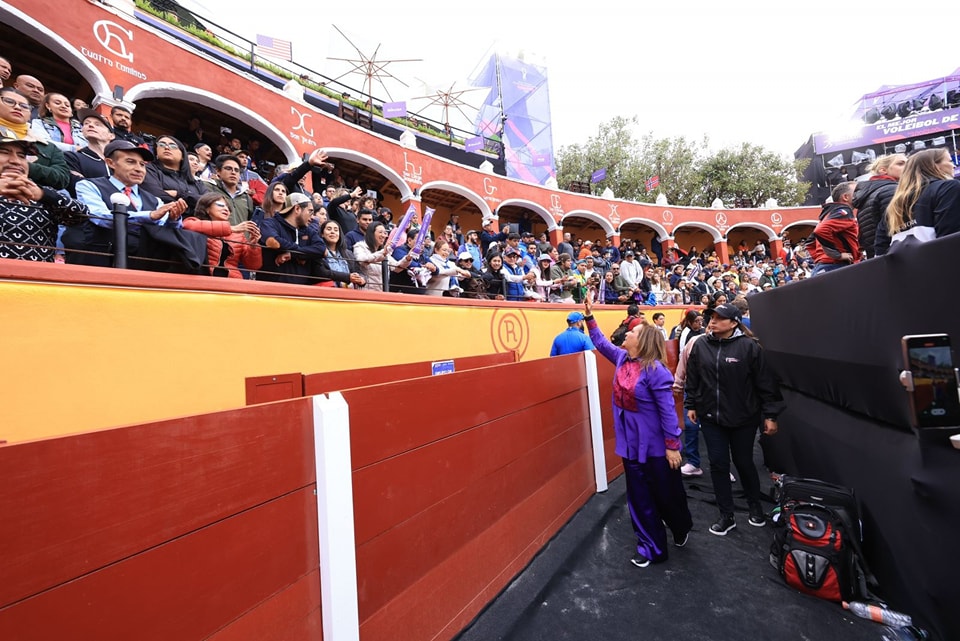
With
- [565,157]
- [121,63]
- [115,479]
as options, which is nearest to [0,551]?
[115,479]

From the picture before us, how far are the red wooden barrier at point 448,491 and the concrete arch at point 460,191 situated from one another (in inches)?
493

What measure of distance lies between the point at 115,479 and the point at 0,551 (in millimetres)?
232

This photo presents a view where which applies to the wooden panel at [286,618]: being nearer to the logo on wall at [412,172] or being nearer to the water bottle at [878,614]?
the water bottle at [878,614]

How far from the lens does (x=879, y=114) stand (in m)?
34.4

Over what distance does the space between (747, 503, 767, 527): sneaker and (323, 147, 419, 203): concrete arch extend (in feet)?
38.8

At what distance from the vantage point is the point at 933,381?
1854 mm

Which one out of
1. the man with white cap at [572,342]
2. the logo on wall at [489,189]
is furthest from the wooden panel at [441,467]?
Result: the logo on wall at [489,189]

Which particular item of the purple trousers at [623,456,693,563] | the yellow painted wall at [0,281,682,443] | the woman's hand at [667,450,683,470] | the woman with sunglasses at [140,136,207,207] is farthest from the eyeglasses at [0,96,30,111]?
the woman's hand at [667,450,683,470]

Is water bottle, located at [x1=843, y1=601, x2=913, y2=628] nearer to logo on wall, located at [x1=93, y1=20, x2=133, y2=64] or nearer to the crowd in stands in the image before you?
the crowd in stands

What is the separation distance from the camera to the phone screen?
1812 millimetres

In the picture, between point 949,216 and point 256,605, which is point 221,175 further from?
point 949,216

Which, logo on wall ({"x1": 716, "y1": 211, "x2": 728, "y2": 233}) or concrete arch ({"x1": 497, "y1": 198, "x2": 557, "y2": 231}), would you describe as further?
logo on wall ({"x1": 716, "y1": 211, "x2": 728, "y2": 233})

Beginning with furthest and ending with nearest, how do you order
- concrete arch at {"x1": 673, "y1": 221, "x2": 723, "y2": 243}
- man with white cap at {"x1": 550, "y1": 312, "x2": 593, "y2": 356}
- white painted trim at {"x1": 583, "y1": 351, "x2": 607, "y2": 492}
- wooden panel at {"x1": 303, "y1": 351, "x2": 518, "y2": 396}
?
concrete arch at {"x1": 673, "y1": 221, "x2": 723, "y2": 243}
man with white cap at {"x1": 550, "y1": 312, "x2": 593, "y2": 356}
white painted trim at {"x1": 583, "y1": 351, "x2": 607, "y2": 492}
wooden panel at {"x1": 303, "y1": 351, "x2": 518, "y2": 396}

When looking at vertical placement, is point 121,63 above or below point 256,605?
above
